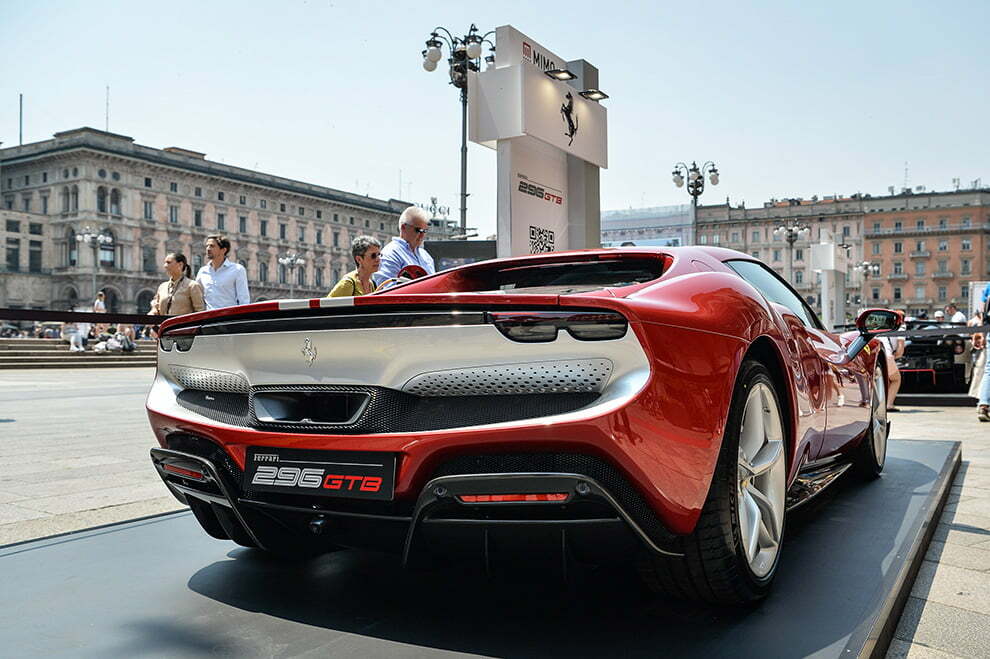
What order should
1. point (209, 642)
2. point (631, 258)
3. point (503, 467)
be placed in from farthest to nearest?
1. point (631, 258)
2. point (209, 642)
3. point (503, 467)

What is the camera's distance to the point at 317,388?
2.37 m

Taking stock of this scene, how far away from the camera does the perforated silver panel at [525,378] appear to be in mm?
2064

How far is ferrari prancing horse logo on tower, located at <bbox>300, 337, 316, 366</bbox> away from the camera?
7.77 ft

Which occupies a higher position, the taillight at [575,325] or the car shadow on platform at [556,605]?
the taillight at [575,325]

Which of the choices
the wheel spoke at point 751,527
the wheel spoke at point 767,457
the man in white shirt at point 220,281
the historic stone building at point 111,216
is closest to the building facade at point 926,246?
the historic stone building at point 111,216

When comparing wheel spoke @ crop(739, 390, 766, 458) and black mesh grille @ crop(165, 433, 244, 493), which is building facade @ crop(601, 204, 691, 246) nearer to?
wheel spoke @ crop(739, 390, 766, 458)

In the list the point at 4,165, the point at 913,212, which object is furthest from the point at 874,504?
the point at 913,212

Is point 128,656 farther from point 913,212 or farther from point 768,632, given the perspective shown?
point 913,212

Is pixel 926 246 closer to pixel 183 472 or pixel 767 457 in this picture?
pixel 767 457

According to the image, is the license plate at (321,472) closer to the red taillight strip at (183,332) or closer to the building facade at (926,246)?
the red taillight strip at (183,332)

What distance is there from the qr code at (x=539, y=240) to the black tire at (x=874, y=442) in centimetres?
504

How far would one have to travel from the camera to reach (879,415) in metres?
4.84

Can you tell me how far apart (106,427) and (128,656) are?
6.89 m

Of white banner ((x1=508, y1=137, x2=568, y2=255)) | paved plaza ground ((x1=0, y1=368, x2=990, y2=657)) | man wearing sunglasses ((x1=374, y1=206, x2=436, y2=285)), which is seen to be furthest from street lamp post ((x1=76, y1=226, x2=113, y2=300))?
man wearing sunglasses ((x1=374, y1=206, x2=436, y2=285))
